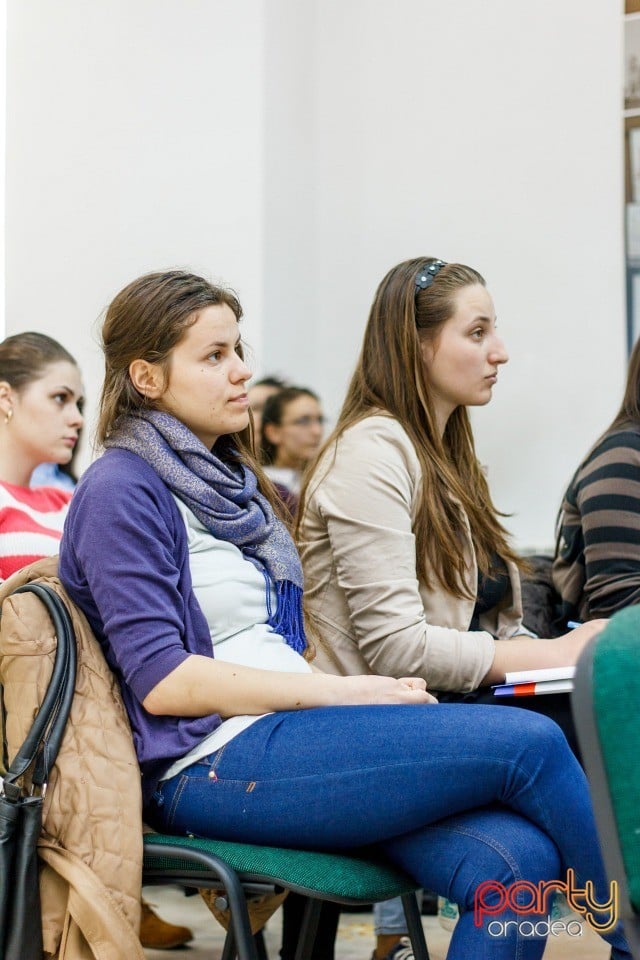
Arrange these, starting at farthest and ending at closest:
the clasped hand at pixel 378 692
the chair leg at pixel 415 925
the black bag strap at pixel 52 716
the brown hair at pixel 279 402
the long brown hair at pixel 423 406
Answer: the brown hair at pixel 279 402
the long brown hair at pixel 423 406
the chair leg at pixel 415 925
the clasped hand at pixel 378 692
the black bag strap at pixel 52 716

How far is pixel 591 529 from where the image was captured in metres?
2.21

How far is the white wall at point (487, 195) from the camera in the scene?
369cm

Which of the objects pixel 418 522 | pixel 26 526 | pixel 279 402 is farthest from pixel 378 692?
pixel 279 402

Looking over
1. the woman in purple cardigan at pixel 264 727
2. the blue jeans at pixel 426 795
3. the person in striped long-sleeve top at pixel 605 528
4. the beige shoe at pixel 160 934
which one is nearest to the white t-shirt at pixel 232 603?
the woman in purple cardigan at pixel 264 727

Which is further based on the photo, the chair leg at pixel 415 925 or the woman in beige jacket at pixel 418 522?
the woman in beige jacket at pixel 418 522

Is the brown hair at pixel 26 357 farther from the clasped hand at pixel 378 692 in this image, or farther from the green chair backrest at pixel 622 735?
the green chair backrest at pixel 622 735

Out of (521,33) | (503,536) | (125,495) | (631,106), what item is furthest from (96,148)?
(125,495)

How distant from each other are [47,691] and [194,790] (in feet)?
0.73

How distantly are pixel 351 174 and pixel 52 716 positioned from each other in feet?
10.1

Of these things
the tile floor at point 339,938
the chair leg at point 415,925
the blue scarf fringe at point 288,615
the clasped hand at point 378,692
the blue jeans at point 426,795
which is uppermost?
the blue scarf fringe at point 288,615

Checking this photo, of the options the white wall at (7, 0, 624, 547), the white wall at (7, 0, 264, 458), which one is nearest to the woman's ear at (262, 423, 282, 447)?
the white wall at (7, 0, 624, 547)

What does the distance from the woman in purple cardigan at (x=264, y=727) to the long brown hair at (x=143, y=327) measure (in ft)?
0.03

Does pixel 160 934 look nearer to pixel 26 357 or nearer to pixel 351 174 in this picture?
pixel 26 357

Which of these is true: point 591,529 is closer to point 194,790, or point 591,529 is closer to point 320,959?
point 320,959
